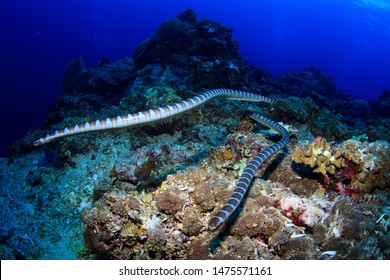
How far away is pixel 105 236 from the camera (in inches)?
168

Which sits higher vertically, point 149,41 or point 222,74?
point 149,41

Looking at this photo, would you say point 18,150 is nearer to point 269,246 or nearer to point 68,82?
point 269,246

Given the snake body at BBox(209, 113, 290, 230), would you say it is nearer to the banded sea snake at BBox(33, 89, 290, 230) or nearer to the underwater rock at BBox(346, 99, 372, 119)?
the banded sea snake at BBox(33, 89, 290, 230)

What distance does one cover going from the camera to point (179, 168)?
5848 millimetres

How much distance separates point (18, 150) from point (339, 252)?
10.2 m

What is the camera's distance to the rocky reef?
3.64m

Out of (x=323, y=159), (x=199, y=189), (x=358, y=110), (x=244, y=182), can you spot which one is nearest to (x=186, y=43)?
(x=323, y=159)

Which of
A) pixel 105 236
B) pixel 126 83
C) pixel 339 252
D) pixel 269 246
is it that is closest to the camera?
pixel 339 252

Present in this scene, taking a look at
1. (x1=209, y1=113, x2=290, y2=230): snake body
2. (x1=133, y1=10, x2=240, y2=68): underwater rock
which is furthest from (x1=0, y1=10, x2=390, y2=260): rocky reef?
(x1=133, y1=10, x2=240, y2=68): underwater rock

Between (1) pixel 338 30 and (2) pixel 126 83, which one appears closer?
(2) pixel 126 83

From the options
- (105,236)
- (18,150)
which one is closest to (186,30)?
(18,150)

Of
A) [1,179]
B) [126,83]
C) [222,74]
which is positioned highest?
[126,83]

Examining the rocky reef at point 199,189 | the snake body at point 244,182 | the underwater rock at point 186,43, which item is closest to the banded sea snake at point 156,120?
the snake body at point 244,182

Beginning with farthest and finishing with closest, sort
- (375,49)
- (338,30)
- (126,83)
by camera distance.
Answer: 1. (338,30)
2. (375,49)
3. (126,83)
